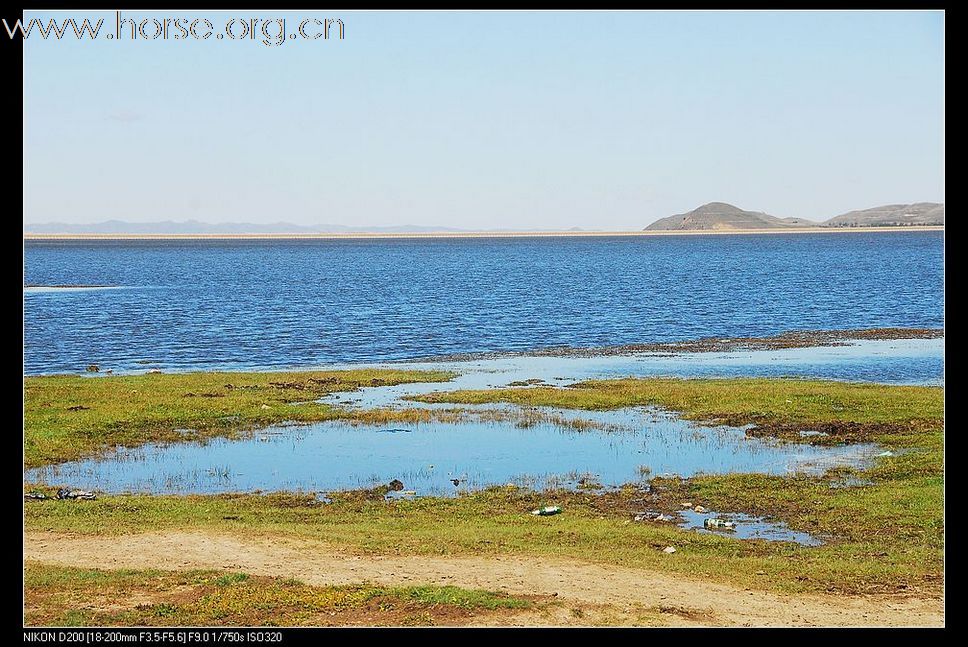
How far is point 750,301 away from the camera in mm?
96438

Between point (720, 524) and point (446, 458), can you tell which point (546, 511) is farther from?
point (446, 458)

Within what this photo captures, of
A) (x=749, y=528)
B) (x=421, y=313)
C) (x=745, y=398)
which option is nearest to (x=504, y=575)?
(x=749, y=528)

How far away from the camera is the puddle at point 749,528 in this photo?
21531mm

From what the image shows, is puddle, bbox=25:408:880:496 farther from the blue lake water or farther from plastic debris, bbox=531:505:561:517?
the blue lake water

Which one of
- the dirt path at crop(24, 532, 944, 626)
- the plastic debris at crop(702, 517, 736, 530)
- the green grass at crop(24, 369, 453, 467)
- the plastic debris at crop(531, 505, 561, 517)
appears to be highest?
the dirt path at crop(24, 532, 944, 626)

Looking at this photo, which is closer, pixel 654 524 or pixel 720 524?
pixel 720 524

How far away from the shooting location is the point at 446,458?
3055 centimetres

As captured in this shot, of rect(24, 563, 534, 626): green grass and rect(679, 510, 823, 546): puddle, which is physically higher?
rect(24, 563, 534, 626): green grass

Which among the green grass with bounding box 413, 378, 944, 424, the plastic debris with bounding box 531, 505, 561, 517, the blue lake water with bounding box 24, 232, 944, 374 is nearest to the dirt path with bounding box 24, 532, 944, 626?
the plastic debris with bounding box 531, 505, 561, 517

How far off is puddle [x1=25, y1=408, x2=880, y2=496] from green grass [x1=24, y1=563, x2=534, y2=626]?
859 centimetres

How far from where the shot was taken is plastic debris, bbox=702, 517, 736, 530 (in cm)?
2234

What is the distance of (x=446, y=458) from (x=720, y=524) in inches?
400

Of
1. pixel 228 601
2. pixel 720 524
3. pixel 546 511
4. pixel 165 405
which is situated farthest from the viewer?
pixel 165 405

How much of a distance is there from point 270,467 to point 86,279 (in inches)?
4973
